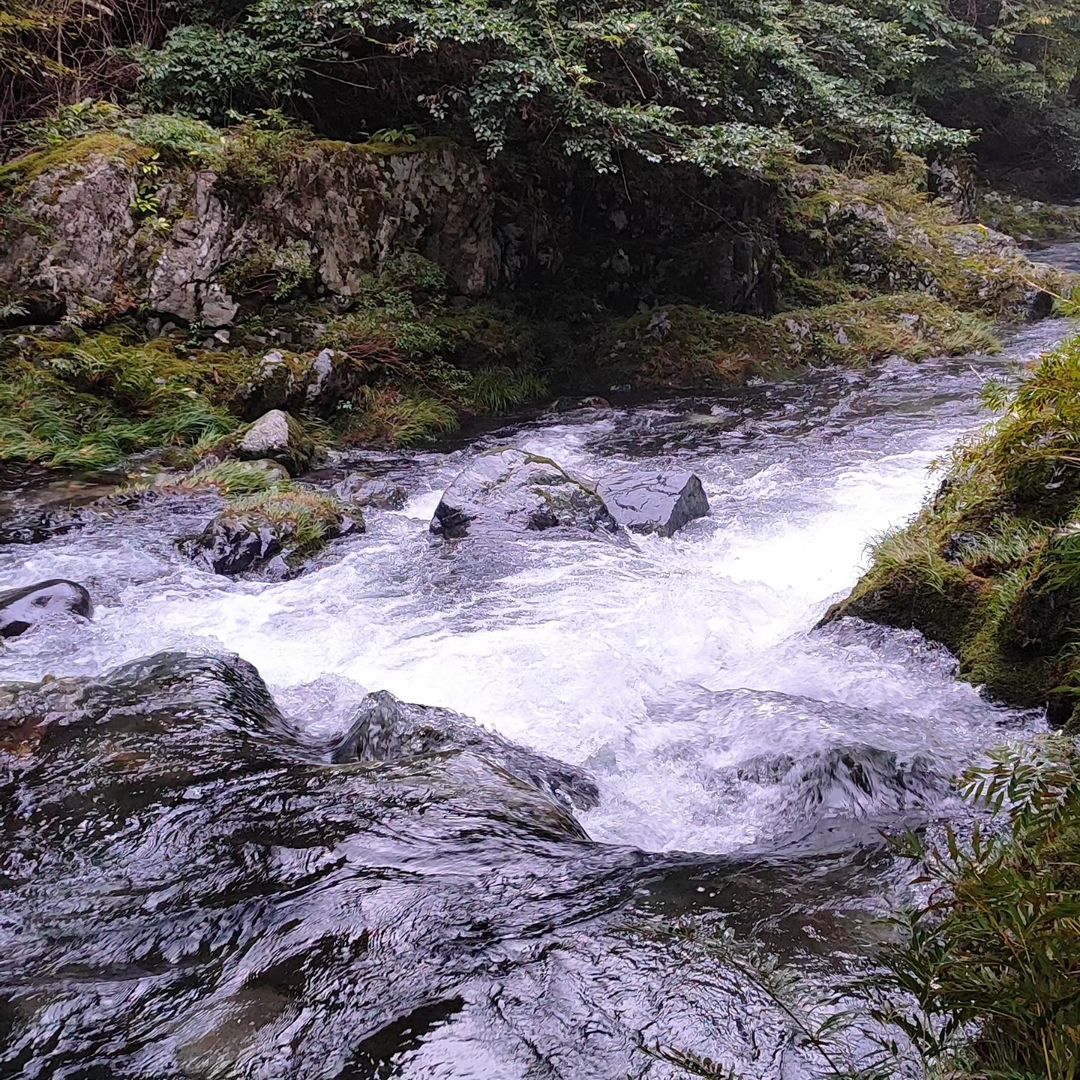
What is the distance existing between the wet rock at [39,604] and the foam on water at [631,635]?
0.12m

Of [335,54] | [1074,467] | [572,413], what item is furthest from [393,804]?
[335,54]

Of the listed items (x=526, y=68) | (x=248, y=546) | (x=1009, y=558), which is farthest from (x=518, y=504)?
(x=526, y=68)

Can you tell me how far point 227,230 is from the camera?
8.77 m

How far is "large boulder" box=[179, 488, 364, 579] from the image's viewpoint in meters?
5.94

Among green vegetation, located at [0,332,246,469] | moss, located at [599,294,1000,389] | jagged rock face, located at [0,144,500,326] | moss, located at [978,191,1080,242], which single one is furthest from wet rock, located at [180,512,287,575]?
moss, located at [978,191,1080,242]

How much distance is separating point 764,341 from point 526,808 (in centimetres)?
982

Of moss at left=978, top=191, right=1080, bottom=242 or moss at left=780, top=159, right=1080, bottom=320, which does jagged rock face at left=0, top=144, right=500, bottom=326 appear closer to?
moss at left=780, top=159, right=1080, bottom=320

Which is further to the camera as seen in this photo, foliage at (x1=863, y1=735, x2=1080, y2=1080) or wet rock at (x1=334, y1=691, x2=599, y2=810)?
wet rock at (x1=334, y1=691, x2=599, y2=810)

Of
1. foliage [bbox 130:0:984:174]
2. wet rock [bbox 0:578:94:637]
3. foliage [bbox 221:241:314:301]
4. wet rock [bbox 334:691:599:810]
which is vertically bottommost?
wet rock [bbox 0:578:94:637]

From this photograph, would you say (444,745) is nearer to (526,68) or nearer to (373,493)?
(373,493)

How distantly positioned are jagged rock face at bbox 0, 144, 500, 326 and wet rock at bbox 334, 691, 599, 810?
21.2 ft

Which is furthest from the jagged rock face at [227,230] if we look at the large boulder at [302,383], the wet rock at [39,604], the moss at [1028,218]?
the moss at [1028,218]

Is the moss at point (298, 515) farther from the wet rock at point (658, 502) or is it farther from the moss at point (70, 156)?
the moss at point (70, 156)

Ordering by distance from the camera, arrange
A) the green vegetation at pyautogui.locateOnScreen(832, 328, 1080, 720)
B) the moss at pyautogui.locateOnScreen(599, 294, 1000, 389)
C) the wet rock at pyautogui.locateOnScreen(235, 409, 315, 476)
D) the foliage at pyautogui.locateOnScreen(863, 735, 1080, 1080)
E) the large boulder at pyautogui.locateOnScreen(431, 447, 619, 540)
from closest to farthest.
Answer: the foliage at pyautogui.locateOnScreen(863, 735, 1080, 1080) < the green vegetation at pyautogui.locateOnScreen(832, 328, 1080, 720) < the large boulder at pyautogui.locateOnScreen(431, 447, 619, 540) < the wet rock at pyautogui.locateOnScreen(235, 409, 315, 476) < the moss at pyautogui.locateOnScreen(599, 294, 1000, 389)
